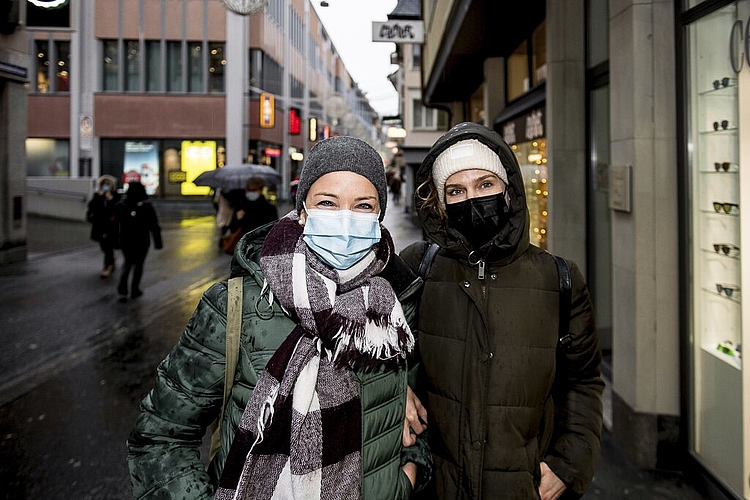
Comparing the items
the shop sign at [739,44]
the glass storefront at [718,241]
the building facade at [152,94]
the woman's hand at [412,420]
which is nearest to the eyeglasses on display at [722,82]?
the glass storefront at [718,241]

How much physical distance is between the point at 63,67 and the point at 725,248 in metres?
38.7

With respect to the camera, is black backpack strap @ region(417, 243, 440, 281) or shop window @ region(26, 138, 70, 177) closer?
black backpack strap @ region(417, 243, 440, 281)

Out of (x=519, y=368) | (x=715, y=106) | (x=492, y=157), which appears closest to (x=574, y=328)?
(x=519, y=368)

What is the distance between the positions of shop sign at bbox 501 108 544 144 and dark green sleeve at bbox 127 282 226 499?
667cm

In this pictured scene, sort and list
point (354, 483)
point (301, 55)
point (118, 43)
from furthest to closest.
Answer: point (301, 55), point (118, 43), point (354, 483)

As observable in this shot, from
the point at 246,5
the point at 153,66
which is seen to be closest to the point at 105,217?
the point at 246,5

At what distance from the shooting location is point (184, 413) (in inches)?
73.4

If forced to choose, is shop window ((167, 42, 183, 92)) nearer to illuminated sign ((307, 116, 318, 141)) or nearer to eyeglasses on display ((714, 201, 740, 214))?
illuminated sign ((307, 116, 318, 141))

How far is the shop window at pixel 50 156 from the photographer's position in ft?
116

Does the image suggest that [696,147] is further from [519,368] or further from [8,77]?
[8,77]

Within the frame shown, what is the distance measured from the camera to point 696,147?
12.9 feet

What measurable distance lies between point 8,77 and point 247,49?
23810 millimetres

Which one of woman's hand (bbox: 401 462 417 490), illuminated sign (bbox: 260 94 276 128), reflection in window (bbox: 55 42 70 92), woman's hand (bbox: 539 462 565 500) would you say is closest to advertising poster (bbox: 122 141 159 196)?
reflection in window (bbox: 55 42 70 92)

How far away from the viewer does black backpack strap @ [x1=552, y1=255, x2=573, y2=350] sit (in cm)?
218
